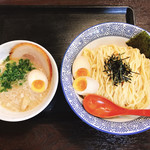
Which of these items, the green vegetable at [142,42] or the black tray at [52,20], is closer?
the green vegetable at [142,42]

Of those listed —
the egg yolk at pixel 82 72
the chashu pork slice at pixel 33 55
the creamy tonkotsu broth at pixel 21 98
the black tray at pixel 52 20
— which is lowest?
the creamy tonkotsu broth at pixel 21 98

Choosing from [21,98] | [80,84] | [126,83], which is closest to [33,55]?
[21,98]

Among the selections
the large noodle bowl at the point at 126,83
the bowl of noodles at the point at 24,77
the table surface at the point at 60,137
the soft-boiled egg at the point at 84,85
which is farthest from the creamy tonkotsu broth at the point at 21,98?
the large noodle bowl at the point at 126,83

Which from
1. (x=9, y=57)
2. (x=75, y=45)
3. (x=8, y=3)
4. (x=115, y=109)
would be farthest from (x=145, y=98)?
(x=8, y=3)

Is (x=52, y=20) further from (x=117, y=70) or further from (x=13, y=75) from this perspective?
(x=117, y=70)

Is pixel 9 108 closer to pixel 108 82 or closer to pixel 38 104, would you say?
pixel 38 104

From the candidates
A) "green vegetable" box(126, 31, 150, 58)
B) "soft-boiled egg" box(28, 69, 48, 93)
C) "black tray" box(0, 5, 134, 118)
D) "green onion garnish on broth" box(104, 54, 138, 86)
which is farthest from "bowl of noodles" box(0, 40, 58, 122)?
"green vegetable" box(126, 31, 150, 58)

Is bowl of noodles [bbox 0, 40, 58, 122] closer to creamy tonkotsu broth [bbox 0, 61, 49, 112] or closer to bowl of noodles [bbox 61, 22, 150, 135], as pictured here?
creamy tonkotsu broth [bbox 0, 61, 49, 112]

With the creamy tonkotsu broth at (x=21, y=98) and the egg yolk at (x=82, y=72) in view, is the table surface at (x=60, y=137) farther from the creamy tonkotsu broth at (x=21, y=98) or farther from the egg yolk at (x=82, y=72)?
the egg yolk at (x=82, y=72)

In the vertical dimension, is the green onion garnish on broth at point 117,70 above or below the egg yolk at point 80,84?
above
